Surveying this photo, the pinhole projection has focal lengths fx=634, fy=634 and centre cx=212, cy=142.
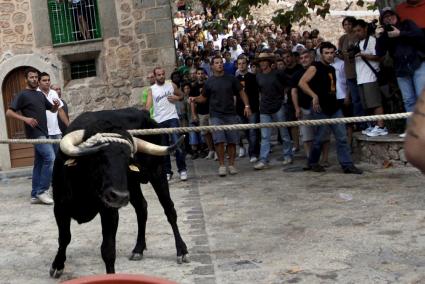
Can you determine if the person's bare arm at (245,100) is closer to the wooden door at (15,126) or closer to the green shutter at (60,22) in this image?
the green shutter at (60,22)

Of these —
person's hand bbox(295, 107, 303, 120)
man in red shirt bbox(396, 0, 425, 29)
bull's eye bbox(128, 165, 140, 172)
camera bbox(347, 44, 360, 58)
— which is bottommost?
person's hand bbox(295, 107, 303, 120)

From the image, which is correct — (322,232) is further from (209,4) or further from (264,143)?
(209,4)

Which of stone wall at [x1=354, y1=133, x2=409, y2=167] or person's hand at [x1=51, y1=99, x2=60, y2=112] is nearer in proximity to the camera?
person's hand at [x1=51, y1=99, x2=60, y2=112]

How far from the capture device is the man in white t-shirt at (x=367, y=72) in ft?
31.5

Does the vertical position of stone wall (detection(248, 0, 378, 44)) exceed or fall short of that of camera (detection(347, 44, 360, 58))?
it exceeds it

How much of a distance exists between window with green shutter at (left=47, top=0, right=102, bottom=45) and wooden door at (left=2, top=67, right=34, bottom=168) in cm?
118

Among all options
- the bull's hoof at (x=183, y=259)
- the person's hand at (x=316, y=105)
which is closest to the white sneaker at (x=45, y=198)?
the bull's hoof at (x=183, y=259)

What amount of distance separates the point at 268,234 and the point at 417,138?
5.15 metres

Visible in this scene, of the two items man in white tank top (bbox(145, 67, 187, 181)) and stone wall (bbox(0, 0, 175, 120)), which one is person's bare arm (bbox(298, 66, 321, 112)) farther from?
stone wall (bbox(0, 0, 175, 120))

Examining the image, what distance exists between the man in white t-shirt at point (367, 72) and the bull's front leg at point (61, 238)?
5.79m

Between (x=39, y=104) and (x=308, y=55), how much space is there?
14.0 ft

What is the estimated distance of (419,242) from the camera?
5660 millimetres

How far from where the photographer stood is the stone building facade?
14.1m

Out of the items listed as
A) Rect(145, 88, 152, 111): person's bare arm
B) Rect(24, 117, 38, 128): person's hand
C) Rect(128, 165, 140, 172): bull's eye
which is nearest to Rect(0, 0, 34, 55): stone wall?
Rect(145, 88, 152, 111): person's bare arm
